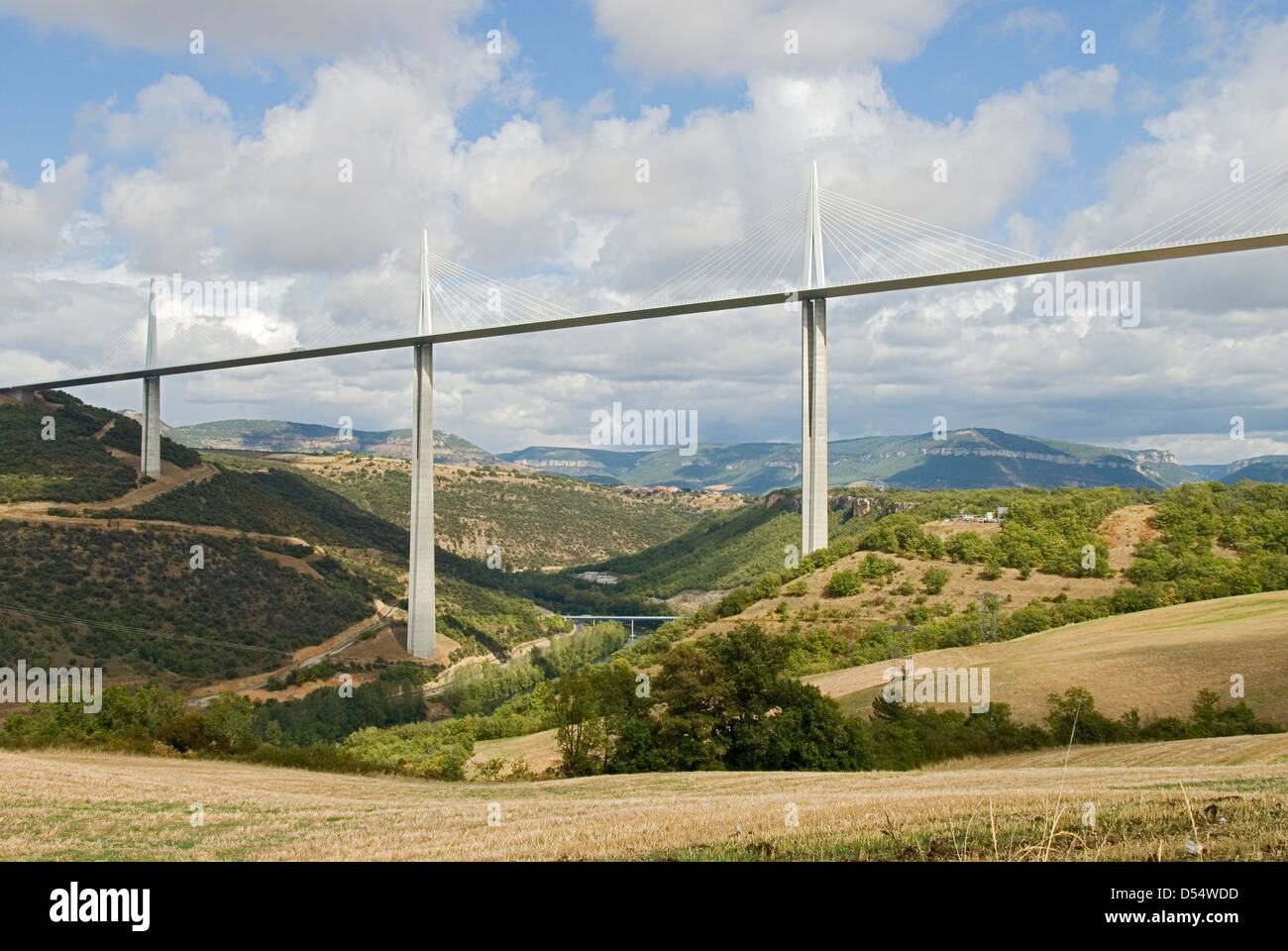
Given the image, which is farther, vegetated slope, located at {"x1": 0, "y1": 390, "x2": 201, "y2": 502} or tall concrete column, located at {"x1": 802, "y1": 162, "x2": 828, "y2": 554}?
vegetated slope, located at {"x1": 0, "y1": 390, "x2": 201, "y2": 502}

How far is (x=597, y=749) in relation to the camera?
79.8ft

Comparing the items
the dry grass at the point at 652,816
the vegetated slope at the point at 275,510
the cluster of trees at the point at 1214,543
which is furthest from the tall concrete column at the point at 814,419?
the vegetated slope at the point at 275,510

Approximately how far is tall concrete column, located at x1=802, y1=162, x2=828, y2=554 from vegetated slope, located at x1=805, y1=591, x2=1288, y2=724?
28.7 feet

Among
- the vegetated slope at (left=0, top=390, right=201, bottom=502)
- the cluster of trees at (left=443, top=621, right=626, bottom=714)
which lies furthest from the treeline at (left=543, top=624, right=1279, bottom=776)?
the vegetated slope at (left=0, top=390, right=201, bottom=502)

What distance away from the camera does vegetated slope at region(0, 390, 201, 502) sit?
59719 millimetres

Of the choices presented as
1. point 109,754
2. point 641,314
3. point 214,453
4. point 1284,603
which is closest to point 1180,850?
point 109,754

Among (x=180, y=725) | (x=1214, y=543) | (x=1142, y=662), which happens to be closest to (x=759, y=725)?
(x=1142, y=662)

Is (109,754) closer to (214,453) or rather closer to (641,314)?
(641,314)

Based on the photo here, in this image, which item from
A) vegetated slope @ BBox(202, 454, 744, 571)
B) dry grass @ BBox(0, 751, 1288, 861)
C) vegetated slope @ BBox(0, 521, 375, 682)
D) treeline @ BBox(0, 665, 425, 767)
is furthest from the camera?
vegetated slope @ BBox(202, 454, 744, 571)

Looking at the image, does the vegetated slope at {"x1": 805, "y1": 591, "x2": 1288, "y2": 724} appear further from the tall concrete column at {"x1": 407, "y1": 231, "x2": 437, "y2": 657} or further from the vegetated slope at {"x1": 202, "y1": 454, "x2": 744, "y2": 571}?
the vegetated slope at {"x1": 202, "y1": 454, "x2": 744, "y2": 571}

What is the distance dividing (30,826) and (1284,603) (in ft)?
125

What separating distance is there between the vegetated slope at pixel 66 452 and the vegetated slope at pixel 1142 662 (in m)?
50.5

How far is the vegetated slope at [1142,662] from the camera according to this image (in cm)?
2609

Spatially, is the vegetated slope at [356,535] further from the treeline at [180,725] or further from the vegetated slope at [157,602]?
the treeline at [180,725]
